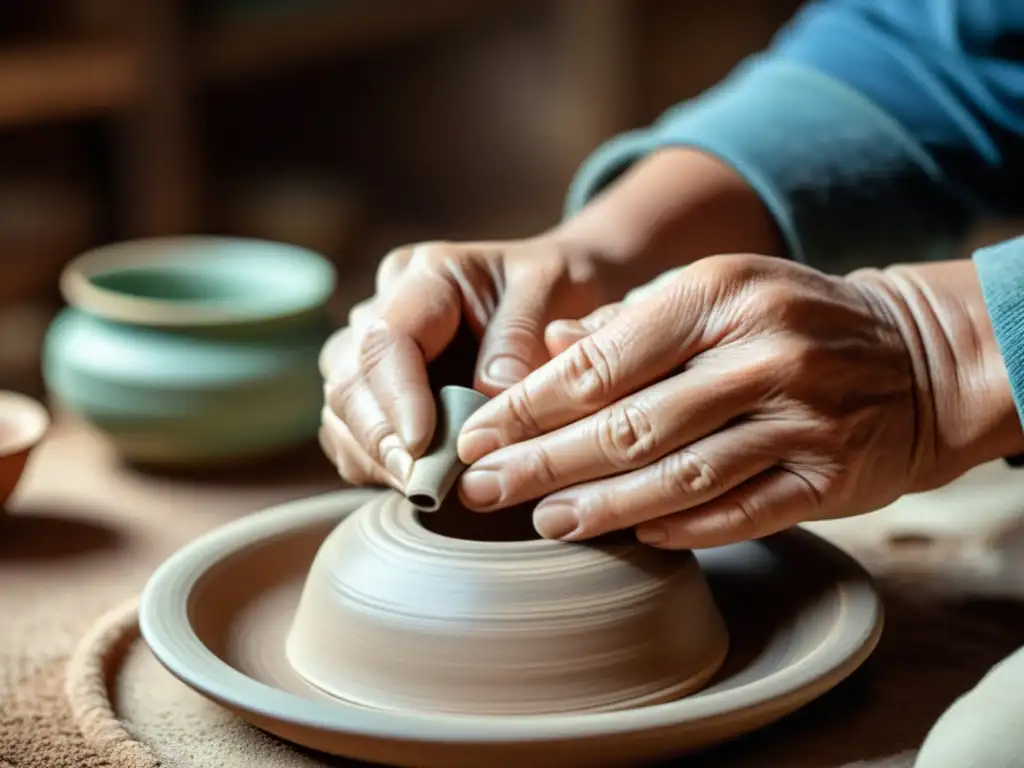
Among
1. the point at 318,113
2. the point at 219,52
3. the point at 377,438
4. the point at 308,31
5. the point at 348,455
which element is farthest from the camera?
the point at 318,113

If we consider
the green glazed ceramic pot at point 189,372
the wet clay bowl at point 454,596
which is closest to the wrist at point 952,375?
the wet clay bowl at point 454,596

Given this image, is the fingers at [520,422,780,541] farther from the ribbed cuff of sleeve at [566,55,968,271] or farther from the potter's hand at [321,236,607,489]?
the ribbed cuff of sleeve at [566,55,968,271]

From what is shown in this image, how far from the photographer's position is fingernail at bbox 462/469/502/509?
98 centimetres

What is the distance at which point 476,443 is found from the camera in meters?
0.99

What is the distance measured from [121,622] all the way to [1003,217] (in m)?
1.14

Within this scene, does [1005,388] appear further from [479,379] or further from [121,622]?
[121,622]

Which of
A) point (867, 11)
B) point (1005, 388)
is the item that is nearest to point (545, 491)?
point (1005, 388)

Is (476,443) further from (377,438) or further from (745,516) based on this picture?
(745,516)

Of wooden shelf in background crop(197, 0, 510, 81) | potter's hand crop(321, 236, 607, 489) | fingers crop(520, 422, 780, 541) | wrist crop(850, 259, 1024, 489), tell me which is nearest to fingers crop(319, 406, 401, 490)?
potter's hand crop(321, 236, 607, 489)

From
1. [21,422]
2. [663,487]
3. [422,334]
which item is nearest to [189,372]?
[21,422]

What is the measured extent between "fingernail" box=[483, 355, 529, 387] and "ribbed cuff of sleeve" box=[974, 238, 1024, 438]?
1.19ft

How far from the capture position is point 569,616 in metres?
0.94

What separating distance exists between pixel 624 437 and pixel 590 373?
0.18ft

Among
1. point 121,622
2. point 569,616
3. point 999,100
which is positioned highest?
point 999,100
